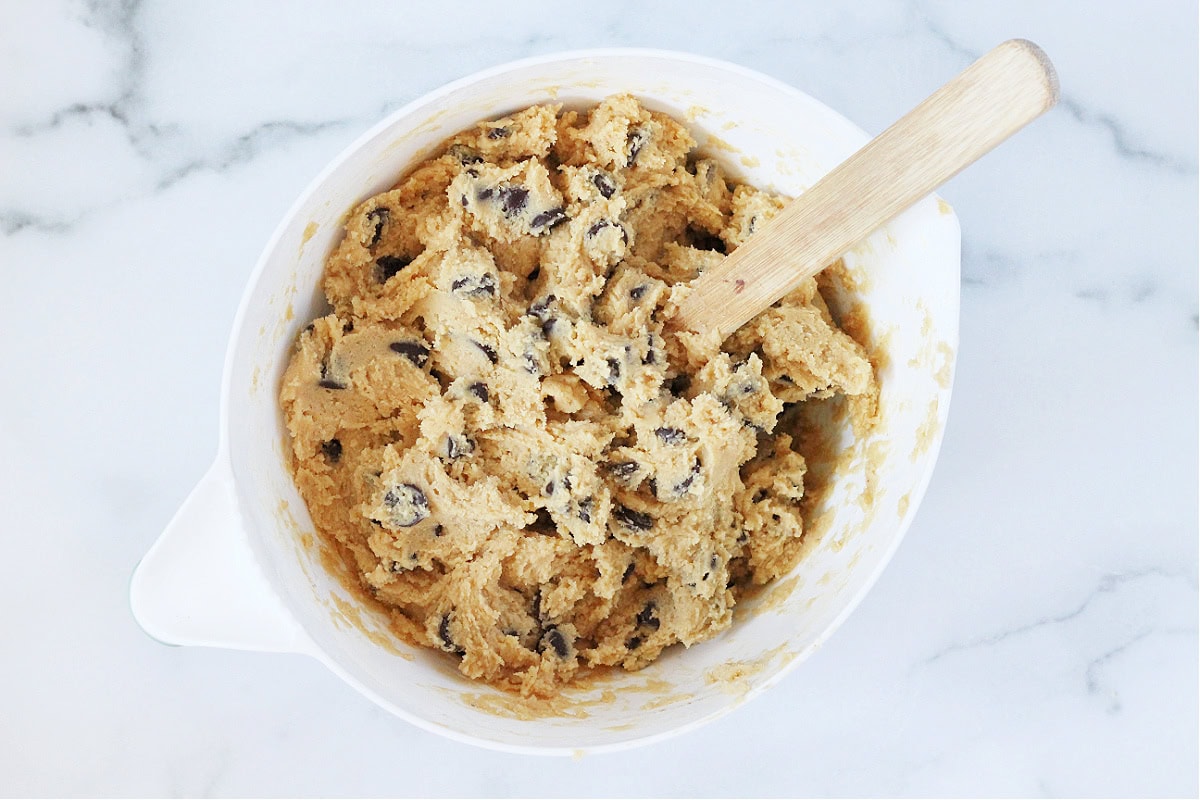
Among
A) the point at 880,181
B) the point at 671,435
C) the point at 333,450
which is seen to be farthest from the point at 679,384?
the point at 333,450

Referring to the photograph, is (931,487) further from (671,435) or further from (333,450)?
(333,450)

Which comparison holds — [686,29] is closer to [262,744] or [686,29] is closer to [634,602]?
[634,602]

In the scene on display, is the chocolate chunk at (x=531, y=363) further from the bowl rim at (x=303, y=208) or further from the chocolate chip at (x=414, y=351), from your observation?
the bowl rim at (x=303, y=208)

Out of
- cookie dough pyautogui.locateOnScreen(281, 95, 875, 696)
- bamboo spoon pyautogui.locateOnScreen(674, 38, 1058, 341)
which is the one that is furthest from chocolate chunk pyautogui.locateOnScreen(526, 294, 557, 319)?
bamboo spoon pyautogui.locateOnScreen(674, 38, 1058, 341)

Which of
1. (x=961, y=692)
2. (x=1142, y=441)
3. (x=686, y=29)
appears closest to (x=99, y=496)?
(x=686, y=29)

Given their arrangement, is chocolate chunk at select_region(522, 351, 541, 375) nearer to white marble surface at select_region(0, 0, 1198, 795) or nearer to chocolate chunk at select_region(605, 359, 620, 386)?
chocolate chunk at select_region(605, 359, 620, 386)

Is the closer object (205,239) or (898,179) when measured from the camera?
(898,179)

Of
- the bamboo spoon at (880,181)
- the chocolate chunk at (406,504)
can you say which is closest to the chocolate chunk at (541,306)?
the bamboo spoon at (880,181)
